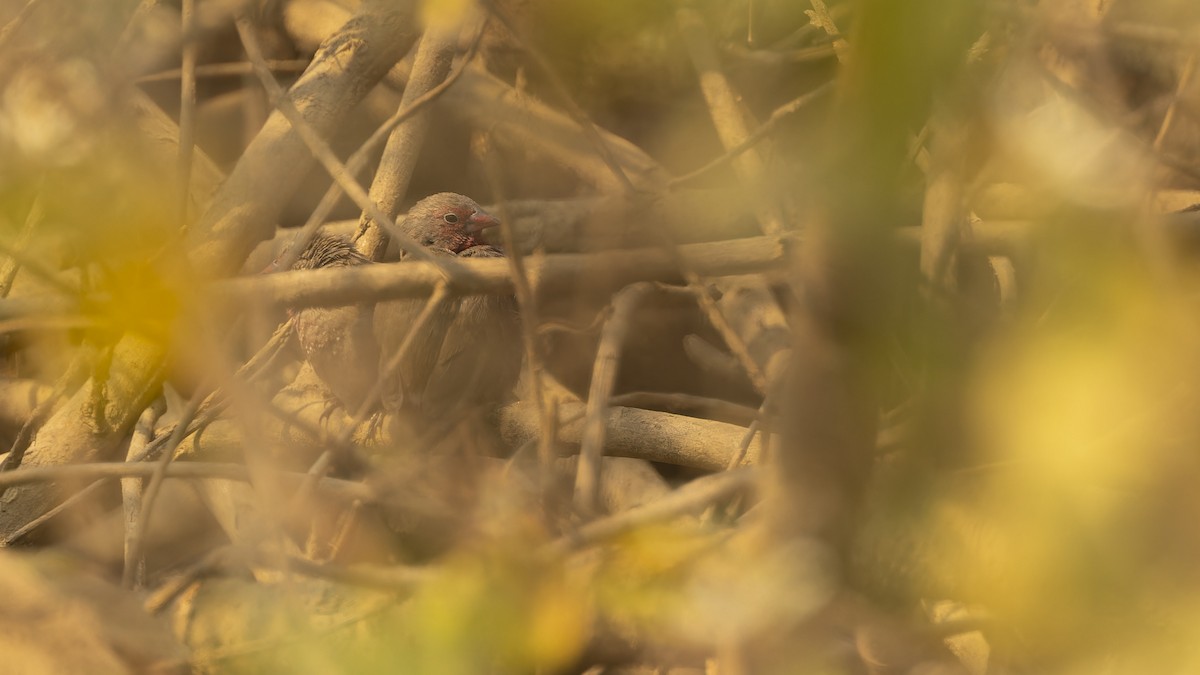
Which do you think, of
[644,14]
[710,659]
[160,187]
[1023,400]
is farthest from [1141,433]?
[160,187]

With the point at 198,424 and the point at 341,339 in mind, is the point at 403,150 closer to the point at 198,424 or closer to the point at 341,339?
the point at 341,339

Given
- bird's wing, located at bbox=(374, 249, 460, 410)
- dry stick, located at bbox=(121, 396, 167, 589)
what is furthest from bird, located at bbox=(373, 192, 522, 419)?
dry stick, located at bbox=(121, 396, 167, 589)

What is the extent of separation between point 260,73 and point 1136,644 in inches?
59.0

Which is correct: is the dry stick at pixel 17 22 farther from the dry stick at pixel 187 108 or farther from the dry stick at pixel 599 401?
the dry stick at pixel 599 401

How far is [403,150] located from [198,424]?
139 cm

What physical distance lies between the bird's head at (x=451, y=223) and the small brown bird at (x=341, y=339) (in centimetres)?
47

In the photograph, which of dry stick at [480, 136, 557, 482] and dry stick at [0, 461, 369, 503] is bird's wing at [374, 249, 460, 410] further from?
dry stick at [480, 136, 557, 482]

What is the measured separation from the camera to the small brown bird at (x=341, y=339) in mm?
3322

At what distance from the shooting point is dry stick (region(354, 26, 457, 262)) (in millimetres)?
3467

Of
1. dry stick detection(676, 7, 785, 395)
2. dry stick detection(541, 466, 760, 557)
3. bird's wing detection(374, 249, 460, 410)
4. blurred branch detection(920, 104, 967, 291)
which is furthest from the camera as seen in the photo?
bird's wing detection(374, 249, 460, 410)

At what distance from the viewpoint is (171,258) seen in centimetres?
128

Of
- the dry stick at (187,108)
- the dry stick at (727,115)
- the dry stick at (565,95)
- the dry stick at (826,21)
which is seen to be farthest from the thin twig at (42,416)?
the dry stick at (826,21)

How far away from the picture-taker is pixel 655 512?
110 centimetres

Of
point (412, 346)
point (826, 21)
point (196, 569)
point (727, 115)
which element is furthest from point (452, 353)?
point (196, 569)
